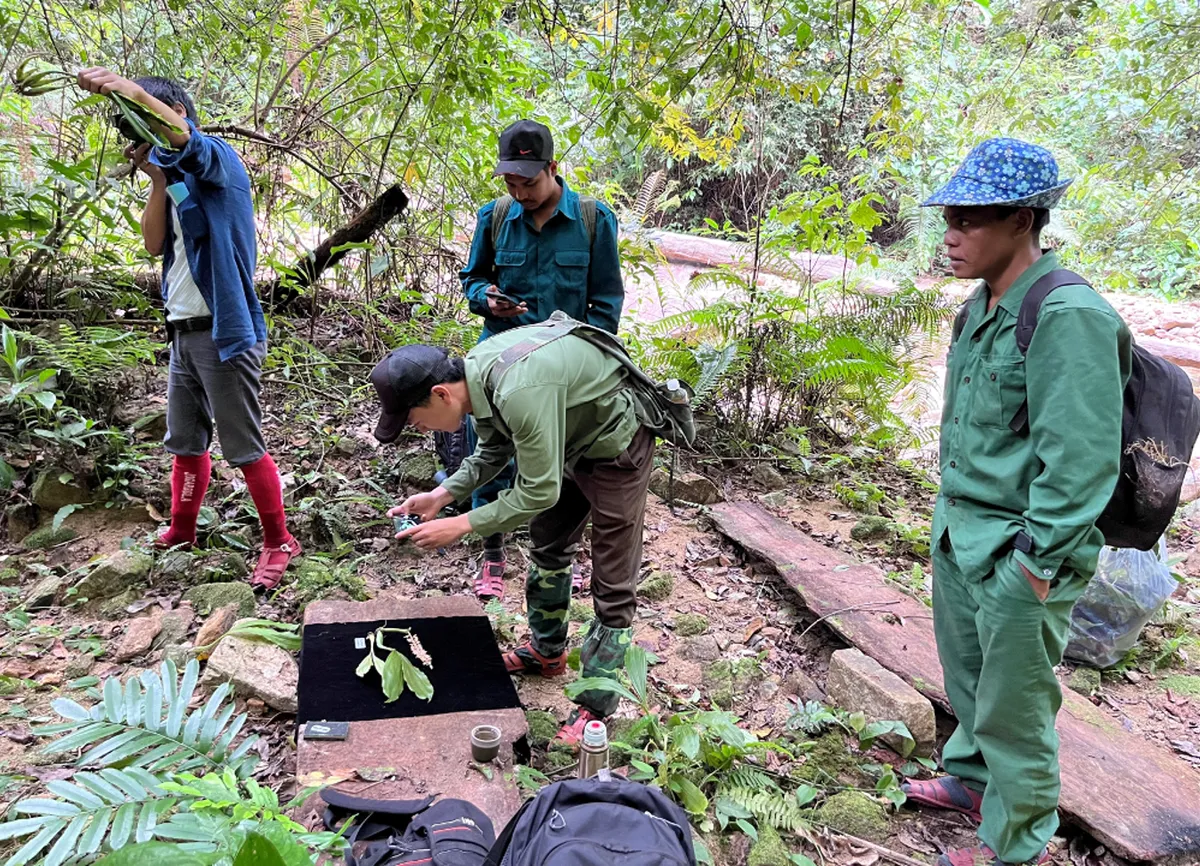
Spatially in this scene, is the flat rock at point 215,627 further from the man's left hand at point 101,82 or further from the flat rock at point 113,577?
the man's left hand at point 101,82

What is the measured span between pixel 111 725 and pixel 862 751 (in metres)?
2.73

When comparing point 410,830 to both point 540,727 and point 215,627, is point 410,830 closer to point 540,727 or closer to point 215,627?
point 540,727

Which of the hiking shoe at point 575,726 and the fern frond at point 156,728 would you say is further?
the hiking shoe at point 575,726

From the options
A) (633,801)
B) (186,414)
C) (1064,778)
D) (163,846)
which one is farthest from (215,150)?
(1064,778)

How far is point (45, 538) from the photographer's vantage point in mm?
4098

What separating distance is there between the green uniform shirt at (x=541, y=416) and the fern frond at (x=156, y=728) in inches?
39.8

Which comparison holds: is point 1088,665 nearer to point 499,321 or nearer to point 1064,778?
point 1064,778

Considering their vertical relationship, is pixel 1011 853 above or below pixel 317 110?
below

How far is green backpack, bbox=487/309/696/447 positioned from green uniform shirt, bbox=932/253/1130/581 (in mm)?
1022

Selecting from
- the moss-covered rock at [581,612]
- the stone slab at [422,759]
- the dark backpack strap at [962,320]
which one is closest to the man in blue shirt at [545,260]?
the moss-covered rock at [581,612]

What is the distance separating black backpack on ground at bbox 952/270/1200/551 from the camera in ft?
7.23

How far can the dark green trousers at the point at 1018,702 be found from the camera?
2.20 metres

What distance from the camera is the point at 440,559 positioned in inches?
176

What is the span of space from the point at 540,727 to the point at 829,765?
3.85 ft
